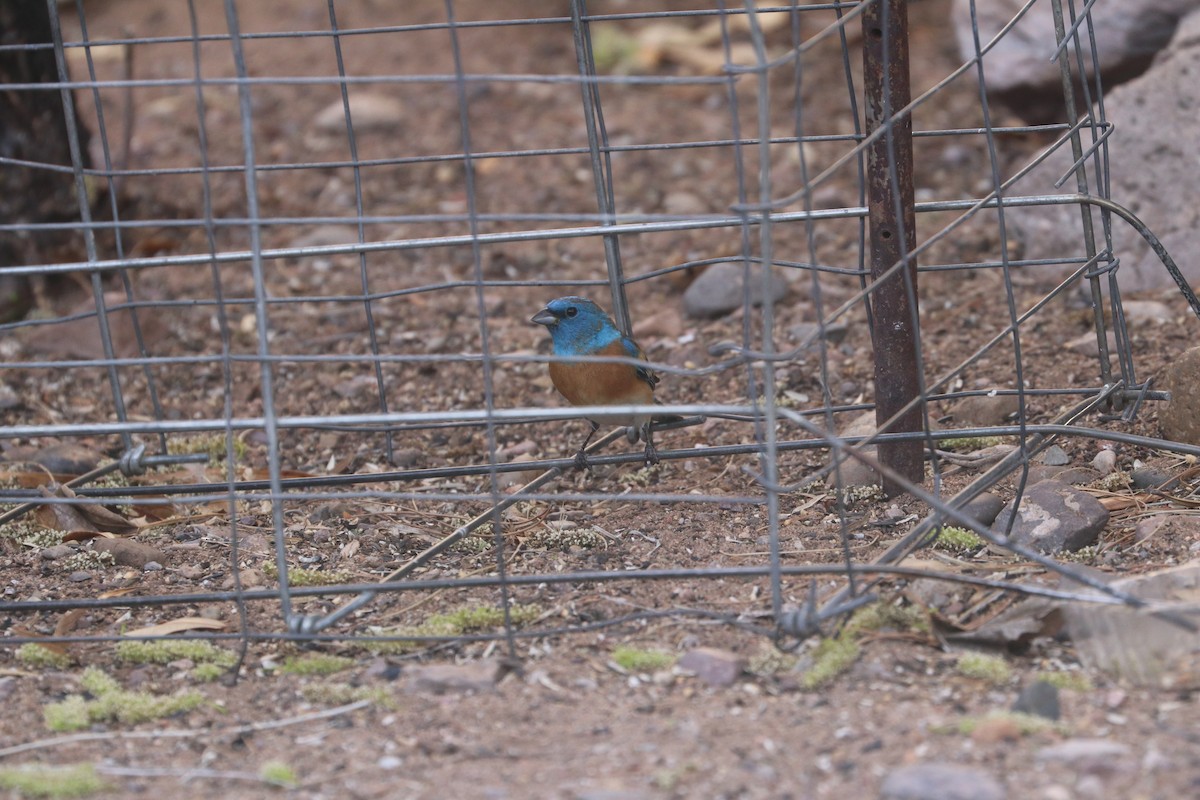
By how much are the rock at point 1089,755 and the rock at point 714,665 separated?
717 mm

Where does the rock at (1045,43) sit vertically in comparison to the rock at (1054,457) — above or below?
above

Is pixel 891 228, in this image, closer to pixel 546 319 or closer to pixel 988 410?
pixel 988 410

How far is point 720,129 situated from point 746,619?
5.34 meters

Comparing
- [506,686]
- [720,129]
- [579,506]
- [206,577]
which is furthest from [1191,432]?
[720,129]

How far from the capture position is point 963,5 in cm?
692

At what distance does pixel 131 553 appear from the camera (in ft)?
13.0

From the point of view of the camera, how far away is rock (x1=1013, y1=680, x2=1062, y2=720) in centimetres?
269

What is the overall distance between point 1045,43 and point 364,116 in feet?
13.6

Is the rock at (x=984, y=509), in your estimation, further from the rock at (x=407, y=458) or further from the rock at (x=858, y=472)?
the rock at (x=407, y=458)

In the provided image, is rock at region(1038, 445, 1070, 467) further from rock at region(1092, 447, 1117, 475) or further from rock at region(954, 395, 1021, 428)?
rock at region(954, 395, 1021, 428)

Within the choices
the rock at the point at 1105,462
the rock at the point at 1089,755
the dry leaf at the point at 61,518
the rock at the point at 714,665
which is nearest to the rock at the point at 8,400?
the dry leaf at the point at 61,518

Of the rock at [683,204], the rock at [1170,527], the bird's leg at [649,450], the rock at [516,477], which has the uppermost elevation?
the rock at [683,204]

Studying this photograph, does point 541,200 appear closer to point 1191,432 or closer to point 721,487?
point 721,487

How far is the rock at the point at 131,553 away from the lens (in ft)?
13.0
